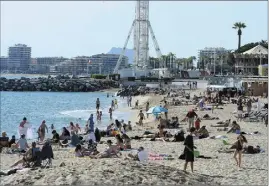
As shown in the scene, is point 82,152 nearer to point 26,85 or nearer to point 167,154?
point 167,154

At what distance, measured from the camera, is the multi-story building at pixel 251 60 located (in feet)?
306

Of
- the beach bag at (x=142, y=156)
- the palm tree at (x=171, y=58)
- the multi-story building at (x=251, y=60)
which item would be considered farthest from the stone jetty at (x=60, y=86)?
the beach bag at (x=142, y=156)

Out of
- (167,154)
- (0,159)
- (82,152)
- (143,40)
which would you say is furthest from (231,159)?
(143,40)

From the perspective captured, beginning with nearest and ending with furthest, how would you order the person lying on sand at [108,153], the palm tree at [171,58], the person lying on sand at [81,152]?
the person lying on sand at [108,153] < the person lying on sand at [81,152] < the palm tree at [171,58]

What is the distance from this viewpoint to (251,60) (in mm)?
97688

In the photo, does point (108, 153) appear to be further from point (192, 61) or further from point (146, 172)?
point (192, 61)

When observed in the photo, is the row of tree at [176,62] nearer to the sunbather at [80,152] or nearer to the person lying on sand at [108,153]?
the sunbather at [80,152]

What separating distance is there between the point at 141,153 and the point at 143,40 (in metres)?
112

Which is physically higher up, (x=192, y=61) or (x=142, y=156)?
(x=192, y=61)

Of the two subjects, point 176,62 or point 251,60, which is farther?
point 176,62

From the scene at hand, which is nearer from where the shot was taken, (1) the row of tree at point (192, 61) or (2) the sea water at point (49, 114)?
(2) the sea water at point (49, 114)

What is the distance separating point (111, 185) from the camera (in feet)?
33.3

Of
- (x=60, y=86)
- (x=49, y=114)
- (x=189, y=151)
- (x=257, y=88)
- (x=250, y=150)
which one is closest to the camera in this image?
(x=189, y=151)

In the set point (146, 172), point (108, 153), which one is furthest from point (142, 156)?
point (146, 172)
